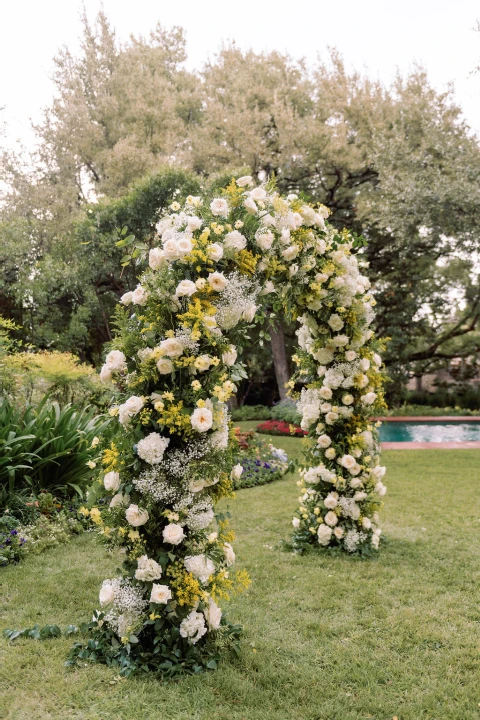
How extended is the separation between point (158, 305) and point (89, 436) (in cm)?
377

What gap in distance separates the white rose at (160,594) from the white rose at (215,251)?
1.68 m

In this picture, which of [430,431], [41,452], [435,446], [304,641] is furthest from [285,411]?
[304,641]

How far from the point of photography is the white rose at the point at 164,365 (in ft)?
9.07

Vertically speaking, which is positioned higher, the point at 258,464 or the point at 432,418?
the point at 258,464

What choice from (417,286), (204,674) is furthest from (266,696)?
(417,286)

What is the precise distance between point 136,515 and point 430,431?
15.4 meters

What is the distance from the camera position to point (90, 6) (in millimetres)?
17203

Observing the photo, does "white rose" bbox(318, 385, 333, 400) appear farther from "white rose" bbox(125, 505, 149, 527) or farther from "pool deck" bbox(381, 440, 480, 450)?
"pool deck" bbox(381, 440, 480, 450)

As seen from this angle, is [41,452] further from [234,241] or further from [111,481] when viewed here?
[234,241]

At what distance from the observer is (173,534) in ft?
9.01

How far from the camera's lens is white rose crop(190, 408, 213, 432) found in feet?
8.77

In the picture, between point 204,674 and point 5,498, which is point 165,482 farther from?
point 5,498

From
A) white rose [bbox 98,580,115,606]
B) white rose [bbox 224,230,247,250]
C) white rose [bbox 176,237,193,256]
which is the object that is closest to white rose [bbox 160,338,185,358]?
white rose [bbox 176,237,193,256]

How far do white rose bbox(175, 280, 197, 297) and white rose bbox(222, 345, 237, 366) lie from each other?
0.36m
